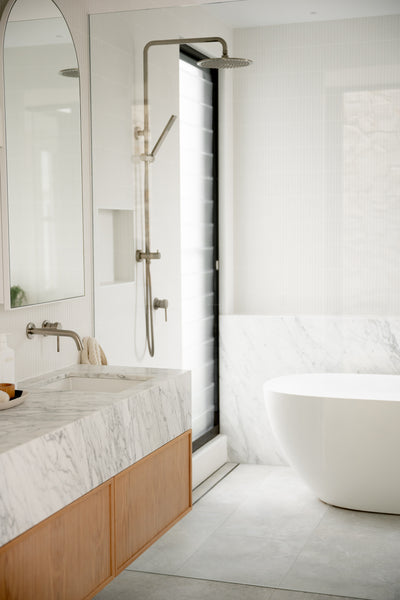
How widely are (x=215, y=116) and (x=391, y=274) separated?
1.13 metres

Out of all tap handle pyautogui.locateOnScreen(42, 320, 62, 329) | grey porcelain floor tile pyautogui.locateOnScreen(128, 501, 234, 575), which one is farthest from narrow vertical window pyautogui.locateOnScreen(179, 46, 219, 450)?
tap handle pyautogui.locateOnScreen(42, 320, 62, 329)

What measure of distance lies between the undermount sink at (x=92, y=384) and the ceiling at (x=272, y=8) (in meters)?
1.64

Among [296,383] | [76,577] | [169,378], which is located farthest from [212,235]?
[76,577]

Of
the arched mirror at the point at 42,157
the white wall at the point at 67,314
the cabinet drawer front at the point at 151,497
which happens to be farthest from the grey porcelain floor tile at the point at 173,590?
the arched mirror at the point at 42,157

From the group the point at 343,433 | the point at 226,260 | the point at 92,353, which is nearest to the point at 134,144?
the point at 226,260

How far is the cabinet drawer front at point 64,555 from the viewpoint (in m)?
1.99

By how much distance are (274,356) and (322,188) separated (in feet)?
2.80

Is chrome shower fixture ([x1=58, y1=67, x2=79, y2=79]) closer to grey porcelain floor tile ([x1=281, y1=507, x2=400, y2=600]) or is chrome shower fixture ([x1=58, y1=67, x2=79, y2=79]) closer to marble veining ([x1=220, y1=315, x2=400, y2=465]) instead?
marble veining ([x1=220, y1=315, x2=400, y2=465])

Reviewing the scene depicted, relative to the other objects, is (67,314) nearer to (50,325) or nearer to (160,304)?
(50,325)

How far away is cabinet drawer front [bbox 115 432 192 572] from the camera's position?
2541 millimetres

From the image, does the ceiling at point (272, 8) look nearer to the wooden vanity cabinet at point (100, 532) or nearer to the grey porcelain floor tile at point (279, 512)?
the wooden vanity cabinet at point (100, 532)

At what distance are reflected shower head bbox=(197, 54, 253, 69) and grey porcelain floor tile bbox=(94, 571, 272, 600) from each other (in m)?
2.20

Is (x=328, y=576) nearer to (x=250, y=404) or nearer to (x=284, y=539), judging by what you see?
(x=284, y=539)

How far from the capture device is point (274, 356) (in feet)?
12.9
